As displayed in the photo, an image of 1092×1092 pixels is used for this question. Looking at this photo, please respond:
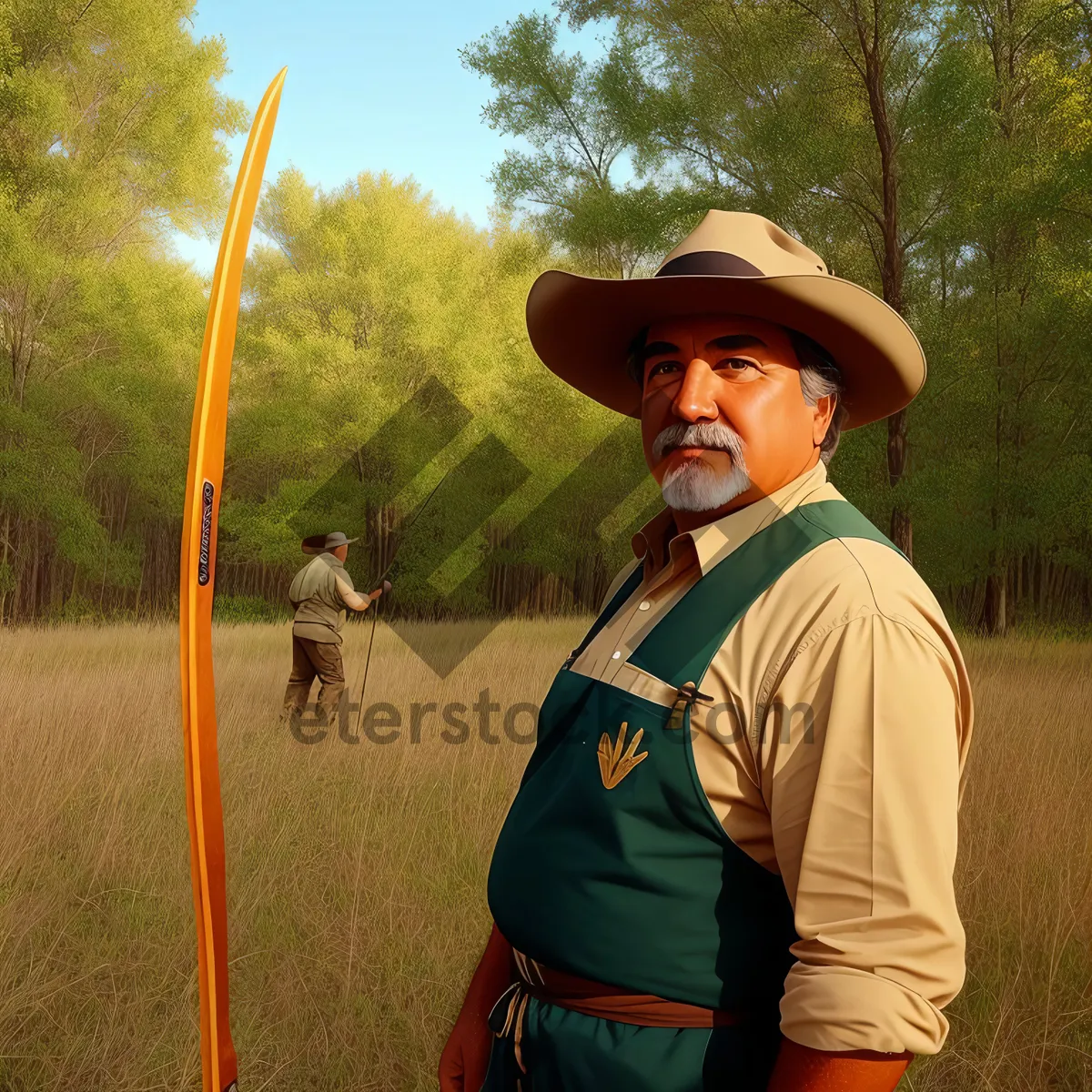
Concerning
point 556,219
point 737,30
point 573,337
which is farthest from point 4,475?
point 573,337

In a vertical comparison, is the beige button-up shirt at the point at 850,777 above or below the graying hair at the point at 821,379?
below

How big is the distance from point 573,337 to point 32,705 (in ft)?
20.2

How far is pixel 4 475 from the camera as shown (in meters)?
16.3

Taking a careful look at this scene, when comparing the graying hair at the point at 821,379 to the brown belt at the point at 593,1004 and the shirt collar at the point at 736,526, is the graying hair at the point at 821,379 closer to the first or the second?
the shirt collar at the point at 736,526

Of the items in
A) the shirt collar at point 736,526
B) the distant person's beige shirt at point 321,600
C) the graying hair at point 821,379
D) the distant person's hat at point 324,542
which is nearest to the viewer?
the shirt collar at point 736,526

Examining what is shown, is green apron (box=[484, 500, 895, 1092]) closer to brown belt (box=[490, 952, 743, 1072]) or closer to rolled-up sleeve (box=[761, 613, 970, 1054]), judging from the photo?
brown belt (box=[490, 952, 743, 1072])

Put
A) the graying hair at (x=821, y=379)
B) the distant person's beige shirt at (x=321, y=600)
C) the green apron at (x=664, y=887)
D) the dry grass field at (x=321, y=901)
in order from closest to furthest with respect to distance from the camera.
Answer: the green apron at (x=664, y=887)
the graying hair at (x=821, y=379)
the dry grass field at (x=321, y=901)
the distant person's beige shirt at (x=321, y=600)

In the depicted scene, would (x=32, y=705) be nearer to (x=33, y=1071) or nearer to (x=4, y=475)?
(x=33, y=1071)

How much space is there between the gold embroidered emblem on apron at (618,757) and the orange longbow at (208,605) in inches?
26.0

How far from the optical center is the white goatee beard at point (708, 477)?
62.2 inches

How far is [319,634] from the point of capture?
7.75 m

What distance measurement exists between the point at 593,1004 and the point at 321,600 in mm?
6797

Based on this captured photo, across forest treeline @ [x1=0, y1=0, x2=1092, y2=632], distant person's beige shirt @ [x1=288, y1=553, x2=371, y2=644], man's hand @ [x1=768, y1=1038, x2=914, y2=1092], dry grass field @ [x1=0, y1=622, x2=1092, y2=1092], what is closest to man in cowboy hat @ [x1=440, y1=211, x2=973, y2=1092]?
man's hand @ [x1=768, y1=1038, x2=914, y2=1092]

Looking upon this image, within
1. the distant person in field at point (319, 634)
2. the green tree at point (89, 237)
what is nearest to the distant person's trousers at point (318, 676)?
the distant person in field at point (319, 634)
